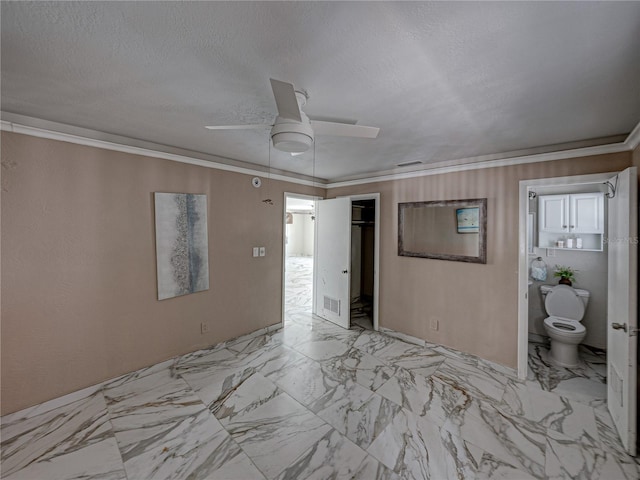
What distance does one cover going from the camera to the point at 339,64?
1.33m

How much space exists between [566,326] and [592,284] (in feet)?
2.43

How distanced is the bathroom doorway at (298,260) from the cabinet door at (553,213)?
317 cm

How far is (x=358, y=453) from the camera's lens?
179 cm

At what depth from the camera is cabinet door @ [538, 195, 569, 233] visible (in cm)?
331

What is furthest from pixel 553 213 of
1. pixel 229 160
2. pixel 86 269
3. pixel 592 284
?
pixel 86 269

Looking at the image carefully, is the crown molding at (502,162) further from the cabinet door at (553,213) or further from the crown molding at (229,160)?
the cabinet door at (553,213)

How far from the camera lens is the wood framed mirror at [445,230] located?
9.74 feet

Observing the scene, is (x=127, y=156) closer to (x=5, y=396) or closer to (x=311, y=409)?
(x=5, y=396)

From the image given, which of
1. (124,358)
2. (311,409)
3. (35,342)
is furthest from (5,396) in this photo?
(311,409)

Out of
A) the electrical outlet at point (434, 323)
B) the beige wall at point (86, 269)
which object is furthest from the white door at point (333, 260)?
the beige wall at point (86, 269)

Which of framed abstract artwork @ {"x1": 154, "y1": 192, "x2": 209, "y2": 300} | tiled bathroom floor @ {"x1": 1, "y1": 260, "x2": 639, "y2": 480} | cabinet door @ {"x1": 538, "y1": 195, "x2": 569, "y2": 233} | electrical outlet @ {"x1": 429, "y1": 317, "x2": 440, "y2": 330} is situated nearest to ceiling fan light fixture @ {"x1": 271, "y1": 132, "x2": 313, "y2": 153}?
framed abstract artwork @ {"x1": 154, "y1": 192, "x2": 209, "y2": 300}

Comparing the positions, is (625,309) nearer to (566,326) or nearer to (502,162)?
(566,326)

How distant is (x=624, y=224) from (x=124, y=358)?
4.32 meters

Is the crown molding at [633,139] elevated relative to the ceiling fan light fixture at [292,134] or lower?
elevated
